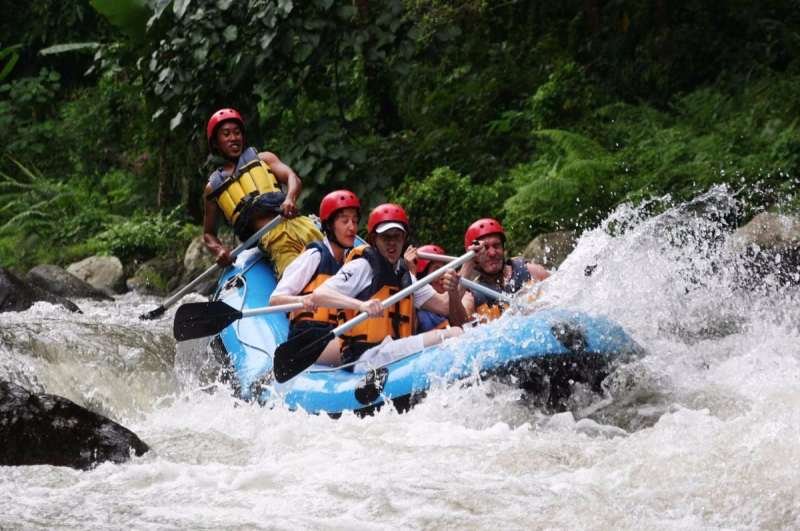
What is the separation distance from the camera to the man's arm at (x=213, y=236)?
7.53 metres

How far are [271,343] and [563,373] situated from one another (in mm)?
1776

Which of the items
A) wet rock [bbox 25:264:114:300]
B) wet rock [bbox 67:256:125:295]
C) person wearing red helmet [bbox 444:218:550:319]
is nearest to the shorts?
person wearing red helmet [bbox 444:218:550:319]

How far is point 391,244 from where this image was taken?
6.24m

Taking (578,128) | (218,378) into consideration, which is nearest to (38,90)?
(578,128)

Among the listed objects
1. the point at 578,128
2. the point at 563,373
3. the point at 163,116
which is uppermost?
the point at 163,116

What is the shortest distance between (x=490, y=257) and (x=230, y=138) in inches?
70.8

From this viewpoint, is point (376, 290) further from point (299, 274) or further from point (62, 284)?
point (62, 284)

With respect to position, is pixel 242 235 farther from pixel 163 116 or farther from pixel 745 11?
pixel 745 11

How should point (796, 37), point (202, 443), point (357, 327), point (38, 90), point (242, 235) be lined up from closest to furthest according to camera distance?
1. point (202, 443)
2. point (357, 327)
3. point (242, 235)
4. point (796, 37)
5. point (38, 90)

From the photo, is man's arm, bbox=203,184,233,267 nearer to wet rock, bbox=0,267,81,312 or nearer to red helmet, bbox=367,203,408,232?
red helmet, bbox=367,203,408,232

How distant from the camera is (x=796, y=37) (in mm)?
11250

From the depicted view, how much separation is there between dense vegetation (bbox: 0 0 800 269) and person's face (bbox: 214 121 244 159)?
7.75 ft

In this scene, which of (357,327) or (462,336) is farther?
(357,327)

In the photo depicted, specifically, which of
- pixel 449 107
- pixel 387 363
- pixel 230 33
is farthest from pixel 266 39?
pixel 387 363
